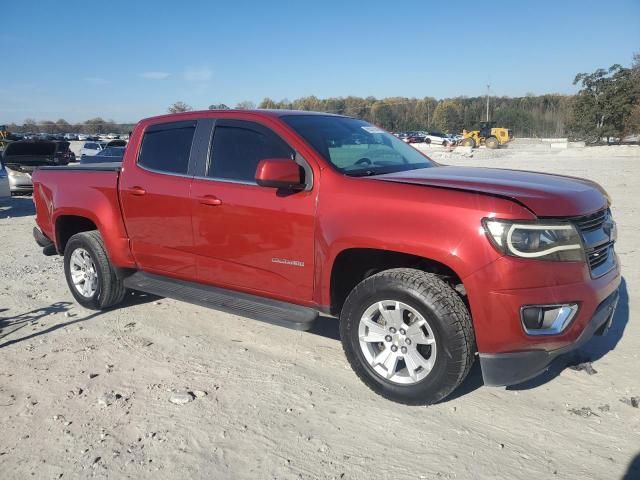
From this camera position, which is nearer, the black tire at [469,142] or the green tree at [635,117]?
the green tree at [635,117]

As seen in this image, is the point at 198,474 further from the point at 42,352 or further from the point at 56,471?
the point at 42,352

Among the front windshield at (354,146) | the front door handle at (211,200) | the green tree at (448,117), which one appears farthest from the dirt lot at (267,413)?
the green tree at (448,117)

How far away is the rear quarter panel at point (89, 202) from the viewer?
491cm

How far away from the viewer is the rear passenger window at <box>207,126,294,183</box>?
3.97 m

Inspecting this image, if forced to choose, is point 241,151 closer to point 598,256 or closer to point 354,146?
point 354,146

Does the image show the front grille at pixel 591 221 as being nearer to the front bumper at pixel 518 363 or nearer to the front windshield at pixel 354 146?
the front bumper at pixel 518 363

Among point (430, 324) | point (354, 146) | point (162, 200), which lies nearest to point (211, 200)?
point (162, 200)

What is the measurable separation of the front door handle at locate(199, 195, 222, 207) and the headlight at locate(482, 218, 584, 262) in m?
2.04

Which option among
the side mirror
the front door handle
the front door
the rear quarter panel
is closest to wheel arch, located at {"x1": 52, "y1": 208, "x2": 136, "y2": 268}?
the rear quarter panel

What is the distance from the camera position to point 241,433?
3.09m

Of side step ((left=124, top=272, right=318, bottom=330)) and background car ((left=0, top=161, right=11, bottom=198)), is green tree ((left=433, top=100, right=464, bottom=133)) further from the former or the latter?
side step ((left=124, top=272, right=318, bottom=330))

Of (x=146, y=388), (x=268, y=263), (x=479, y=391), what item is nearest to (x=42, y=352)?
(x=146, y=388)

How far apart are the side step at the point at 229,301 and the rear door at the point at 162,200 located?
0.10 m

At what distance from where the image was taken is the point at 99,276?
512cm
